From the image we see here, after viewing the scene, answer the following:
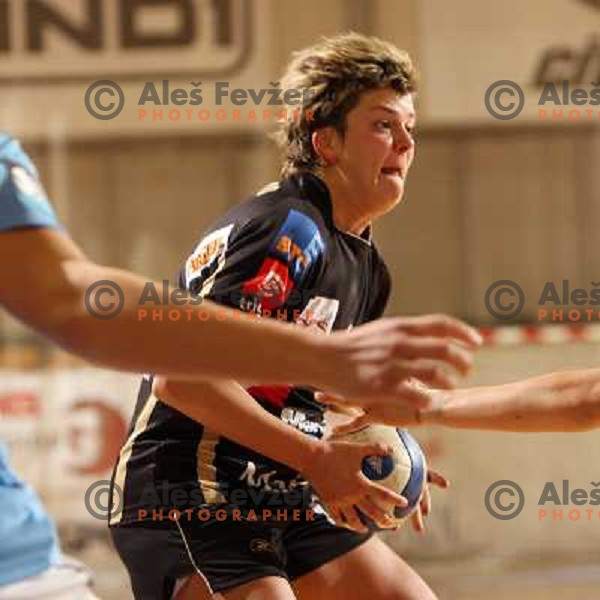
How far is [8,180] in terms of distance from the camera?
208 centimetres

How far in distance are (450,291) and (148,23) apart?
285 cm

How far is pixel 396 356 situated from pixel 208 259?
1.92 meters

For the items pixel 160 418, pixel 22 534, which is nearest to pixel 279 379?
pixel 22 534

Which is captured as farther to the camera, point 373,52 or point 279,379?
point 373,52

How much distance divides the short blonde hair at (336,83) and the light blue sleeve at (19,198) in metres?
2.15

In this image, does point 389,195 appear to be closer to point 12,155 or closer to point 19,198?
point 12,155

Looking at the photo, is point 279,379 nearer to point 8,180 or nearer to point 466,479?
point 8,180
